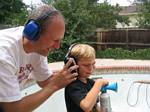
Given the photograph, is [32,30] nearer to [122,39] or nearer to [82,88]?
[82,88]

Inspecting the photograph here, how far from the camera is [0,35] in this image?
85.4 inches

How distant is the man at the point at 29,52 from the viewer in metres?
2.01

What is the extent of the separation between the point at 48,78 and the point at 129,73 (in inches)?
273

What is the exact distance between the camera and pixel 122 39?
18.4 m

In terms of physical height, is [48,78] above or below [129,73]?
above

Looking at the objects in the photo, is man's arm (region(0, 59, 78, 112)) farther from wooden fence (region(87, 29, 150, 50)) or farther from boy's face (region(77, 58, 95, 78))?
wooden fence (region(87, 29, 150, 50))

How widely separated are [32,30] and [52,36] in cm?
12

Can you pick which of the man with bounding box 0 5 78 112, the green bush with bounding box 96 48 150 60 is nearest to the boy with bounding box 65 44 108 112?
the man with bounding box 0 5 78 112

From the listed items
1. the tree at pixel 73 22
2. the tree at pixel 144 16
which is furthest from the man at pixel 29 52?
the tree at pixel 144 16

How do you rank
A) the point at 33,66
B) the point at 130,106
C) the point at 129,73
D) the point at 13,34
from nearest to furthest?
1. the point at 13,34
2. the point at 33,66
3. the point at 130,106
4. the point at 129,73

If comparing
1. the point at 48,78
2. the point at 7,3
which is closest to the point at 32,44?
the point at 48,78

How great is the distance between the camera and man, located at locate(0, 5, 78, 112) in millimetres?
2006

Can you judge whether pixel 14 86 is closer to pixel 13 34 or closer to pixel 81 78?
pixel 13 34

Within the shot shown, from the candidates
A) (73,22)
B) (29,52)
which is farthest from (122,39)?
(29,52)
